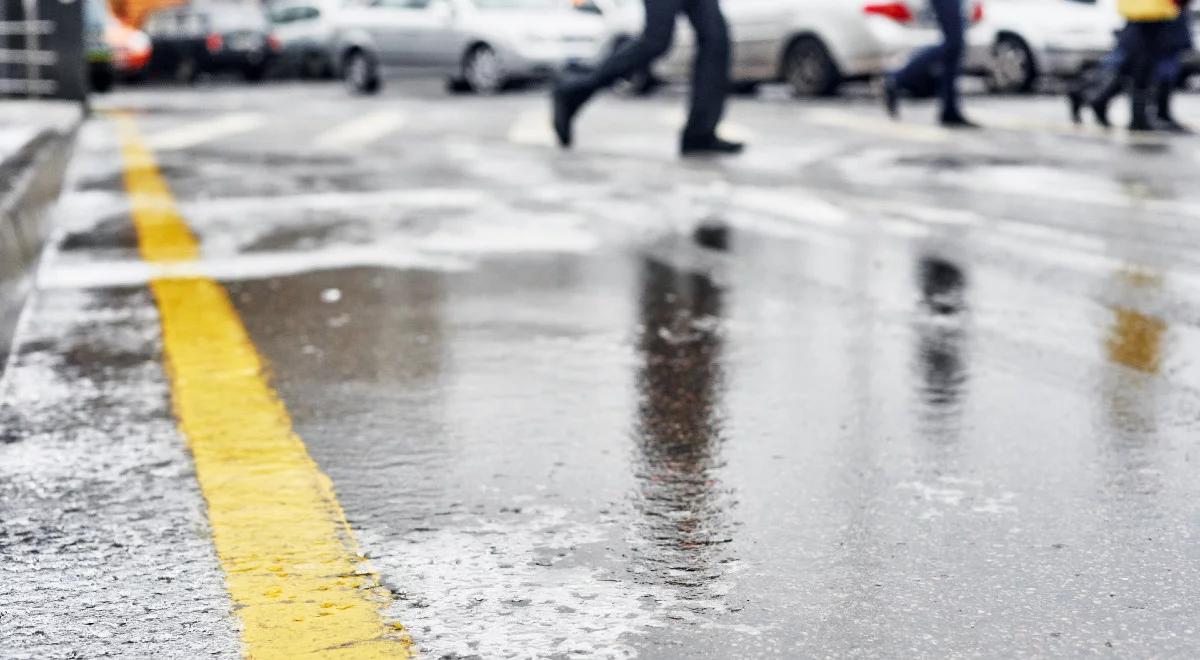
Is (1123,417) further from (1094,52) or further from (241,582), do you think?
(1094,52)

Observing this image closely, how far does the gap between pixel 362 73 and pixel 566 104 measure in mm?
12368

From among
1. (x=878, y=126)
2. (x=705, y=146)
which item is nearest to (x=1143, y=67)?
(x=878, y=126)

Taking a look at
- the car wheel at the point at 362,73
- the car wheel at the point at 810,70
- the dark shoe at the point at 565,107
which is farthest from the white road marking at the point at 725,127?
the car wheel at the point at 362,73

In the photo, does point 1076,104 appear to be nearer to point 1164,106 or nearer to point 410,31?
point 1164,106

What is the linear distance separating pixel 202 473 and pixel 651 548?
38.3 inches

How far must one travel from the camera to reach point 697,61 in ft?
37.1

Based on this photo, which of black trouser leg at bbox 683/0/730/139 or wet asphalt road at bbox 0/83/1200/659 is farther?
black trouser leg at bbox 683/0/730/139

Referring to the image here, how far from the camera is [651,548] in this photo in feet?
11.0

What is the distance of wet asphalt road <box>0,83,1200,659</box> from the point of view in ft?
9.85

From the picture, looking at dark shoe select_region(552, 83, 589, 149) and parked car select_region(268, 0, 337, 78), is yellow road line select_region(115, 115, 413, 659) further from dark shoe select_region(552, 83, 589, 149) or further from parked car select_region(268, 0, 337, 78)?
parked car select_region(268, 0, 337, 78)

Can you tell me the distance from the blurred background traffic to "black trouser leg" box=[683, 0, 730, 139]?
11.6 feet

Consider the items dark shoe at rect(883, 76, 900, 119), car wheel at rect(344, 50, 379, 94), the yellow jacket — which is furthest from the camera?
car wheel at rect(344, 50, 379, 94)

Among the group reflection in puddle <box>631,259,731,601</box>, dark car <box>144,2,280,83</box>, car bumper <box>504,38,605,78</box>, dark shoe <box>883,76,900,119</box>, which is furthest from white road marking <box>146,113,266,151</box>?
dark car <box>144,2,280,83</box>

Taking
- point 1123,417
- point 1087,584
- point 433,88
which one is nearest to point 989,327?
point 1123,417
